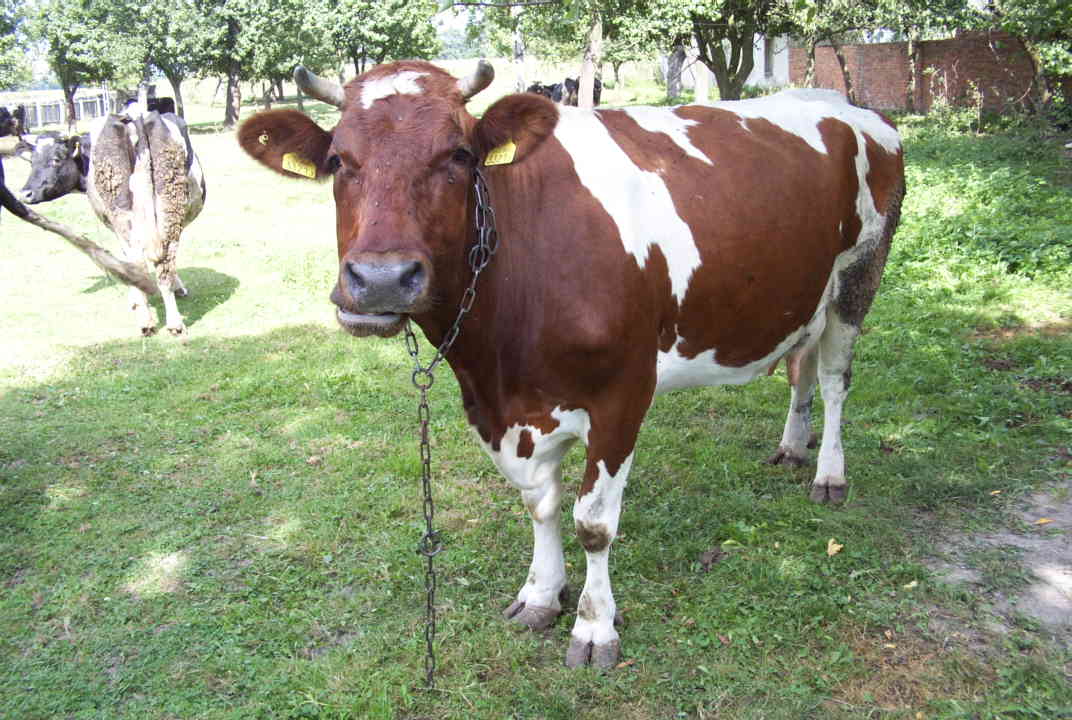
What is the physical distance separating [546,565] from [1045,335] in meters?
5.13

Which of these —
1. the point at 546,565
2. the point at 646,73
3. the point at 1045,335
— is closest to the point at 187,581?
the point at 546,565

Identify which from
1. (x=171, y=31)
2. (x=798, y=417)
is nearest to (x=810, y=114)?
(x=798, y=417)

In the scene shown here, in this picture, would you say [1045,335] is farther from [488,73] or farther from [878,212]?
[488,73]

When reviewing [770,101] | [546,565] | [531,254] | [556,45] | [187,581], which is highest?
[556,45]

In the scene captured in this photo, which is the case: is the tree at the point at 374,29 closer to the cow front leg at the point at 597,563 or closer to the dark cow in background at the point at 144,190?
the dark cow in background at the point at 144,190

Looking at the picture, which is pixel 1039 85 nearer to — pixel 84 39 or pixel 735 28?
pixel 735 28

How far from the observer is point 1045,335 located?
668cm

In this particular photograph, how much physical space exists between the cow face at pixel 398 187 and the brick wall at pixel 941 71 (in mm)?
19950

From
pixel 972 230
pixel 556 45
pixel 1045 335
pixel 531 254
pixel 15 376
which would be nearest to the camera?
pixel 531 254

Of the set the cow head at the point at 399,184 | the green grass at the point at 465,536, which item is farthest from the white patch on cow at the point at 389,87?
the green grass at the point at 465,536

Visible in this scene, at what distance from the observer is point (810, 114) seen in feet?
14.5

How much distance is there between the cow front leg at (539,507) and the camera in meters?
3.38

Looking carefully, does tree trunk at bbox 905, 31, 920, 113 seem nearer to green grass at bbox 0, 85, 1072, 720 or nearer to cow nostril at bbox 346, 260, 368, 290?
green grass at bbox 0, 85, 1072, 720

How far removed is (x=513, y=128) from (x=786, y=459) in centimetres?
311
